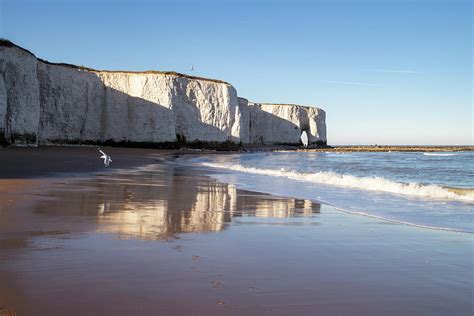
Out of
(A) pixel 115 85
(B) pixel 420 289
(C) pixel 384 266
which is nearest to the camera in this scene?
(B) pixel 420 289

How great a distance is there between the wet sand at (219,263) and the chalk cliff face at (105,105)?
2321cm

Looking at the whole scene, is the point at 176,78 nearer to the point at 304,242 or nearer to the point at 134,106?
the point at 134,106

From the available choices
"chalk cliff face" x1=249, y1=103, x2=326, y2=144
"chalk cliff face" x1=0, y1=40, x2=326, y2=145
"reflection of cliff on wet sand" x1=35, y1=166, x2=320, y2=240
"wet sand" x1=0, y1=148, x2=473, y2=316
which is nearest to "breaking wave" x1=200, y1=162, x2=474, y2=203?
"reflection of cliff on wet sand" x1=35, y1=166, x2=320, y2=240

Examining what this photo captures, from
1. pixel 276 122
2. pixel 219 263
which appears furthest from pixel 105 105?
pixel 219 263

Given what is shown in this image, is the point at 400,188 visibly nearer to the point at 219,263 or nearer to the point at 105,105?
the point at 219,263

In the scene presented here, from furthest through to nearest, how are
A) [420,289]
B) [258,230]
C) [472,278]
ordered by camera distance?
[258,230] → [472,278] → [420,289]

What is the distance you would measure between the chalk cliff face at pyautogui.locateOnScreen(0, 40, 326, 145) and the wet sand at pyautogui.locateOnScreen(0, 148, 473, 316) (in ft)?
76.1

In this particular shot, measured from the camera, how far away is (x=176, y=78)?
5119 centimetres

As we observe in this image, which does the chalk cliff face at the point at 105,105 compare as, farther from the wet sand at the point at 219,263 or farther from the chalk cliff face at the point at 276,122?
the wet sand at the point at 219,263

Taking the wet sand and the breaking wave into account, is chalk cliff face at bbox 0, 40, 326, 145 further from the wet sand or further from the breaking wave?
the wet sand

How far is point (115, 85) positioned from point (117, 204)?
4126 centimetres

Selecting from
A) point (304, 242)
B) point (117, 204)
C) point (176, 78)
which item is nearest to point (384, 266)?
point (304, 242)

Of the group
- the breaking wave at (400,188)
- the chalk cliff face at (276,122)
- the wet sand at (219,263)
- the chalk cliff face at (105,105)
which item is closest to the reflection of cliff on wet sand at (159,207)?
the wet sand at (219,263)

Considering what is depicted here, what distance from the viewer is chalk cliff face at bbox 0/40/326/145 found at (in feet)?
95.7
